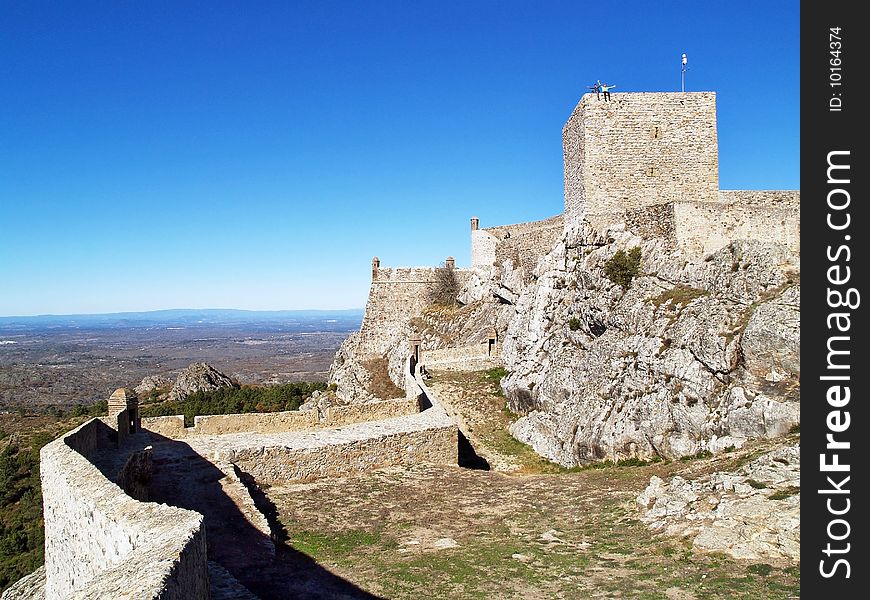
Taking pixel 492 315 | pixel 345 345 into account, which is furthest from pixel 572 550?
pixel 345 345

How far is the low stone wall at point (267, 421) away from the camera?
53.0 feet

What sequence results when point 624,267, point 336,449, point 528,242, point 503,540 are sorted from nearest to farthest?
1. point 503,540
2. point 336,449
3. point 624,267
4. point 528,242

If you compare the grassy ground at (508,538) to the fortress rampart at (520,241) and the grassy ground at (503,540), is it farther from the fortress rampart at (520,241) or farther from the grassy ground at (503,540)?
the fortress rampart at (520,241)

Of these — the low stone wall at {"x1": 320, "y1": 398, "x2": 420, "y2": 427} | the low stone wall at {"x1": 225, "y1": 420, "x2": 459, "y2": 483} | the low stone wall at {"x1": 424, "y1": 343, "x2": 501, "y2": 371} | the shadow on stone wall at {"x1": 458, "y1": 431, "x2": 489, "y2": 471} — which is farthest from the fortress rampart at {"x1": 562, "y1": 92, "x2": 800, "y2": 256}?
the low stone wall at {"x1": 225, "y1": 420, "x2": 459, "y2": 483}

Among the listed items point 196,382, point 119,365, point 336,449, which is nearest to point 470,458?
point 336,449

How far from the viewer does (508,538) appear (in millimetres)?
10211

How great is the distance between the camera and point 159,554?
575cm

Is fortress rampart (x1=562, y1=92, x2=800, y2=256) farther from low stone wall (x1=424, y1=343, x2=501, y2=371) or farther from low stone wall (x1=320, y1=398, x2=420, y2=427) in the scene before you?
low stone wall (x1=320, y1=398, x2=420, y2=427)

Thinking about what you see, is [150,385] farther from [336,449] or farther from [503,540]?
[503,540]

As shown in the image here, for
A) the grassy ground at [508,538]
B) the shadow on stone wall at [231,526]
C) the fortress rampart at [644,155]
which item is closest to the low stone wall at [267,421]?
the shadow on stone wall at [231,526]

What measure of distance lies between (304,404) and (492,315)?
409 inches

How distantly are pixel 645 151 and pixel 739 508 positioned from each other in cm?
1603

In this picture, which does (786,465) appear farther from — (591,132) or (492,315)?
(492,315)

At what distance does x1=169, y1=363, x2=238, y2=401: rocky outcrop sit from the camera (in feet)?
125
